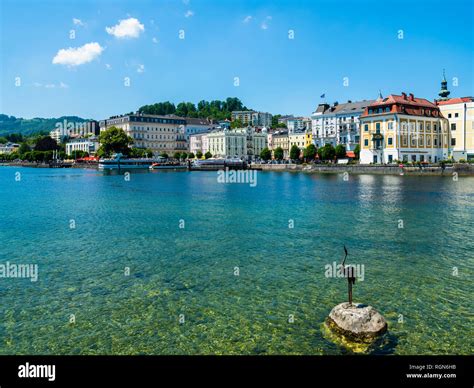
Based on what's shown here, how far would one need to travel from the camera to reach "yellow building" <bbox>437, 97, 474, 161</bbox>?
93.8m

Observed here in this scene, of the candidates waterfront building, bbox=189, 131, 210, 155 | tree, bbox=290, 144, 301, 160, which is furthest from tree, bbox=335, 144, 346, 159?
waterfront building, bbox=189, 131, 210, 155

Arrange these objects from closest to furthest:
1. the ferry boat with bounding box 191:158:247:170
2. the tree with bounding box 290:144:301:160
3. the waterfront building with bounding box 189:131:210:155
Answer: the tree with bounding box 290:144:301:160 < the ferry boat with bounding box 191:158:247:170 < the waterfront building with bounding box 189:131:210:155

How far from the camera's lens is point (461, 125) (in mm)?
95250

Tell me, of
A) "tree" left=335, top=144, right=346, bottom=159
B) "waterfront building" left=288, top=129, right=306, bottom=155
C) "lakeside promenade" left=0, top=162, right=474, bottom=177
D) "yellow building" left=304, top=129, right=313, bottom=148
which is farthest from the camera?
"waterfront building" left=288, top=129, right=306, bottom=155

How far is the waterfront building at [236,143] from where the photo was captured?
159000mm

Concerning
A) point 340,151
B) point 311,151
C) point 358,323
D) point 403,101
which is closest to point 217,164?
point 311,151

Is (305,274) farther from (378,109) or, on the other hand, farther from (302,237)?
(378,109)

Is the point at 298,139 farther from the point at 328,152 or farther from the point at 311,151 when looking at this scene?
the point at 328,152

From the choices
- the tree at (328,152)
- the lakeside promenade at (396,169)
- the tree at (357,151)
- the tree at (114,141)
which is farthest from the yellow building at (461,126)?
the tree at (114,141)

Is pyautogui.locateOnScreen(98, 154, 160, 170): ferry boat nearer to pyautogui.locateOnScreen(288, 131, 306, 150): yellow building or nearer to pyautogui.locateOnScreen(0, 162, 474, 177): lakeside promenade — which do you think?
pyautogui.locateOnScreen(288, 131, 306, 150): yellow building

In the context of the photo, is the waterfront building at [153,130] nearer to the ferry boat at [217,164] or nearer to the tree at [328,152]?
the ferry boat at [217,164]

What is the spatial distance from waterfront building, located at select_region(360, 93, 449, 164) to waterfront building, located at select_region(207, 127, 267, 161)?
66.2 meters

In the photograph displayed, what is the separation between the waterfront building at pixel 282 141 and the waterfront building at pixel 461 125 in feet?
214

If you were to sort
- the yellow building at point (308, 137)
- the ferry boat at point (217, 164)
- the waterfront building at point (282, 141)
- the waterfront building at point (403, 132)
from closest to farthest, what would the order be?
the waterfront building at point (403, 132) → the ferry boat at point (217, 164) → the yellow building at point (308, 137) → the waterfront building at point (282, 141)
